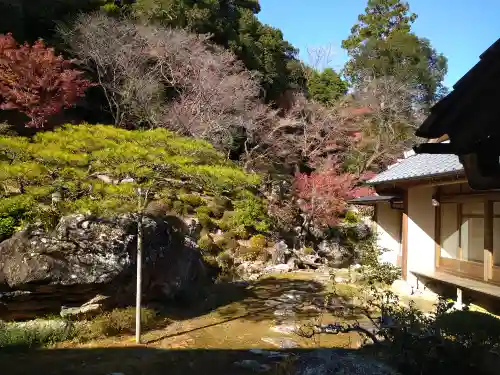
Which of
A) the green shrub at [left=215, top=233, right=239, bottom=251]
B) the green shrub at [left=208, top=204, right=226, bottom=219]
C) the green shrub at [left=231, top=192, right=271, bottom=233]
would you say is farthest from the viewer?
the green shrub at [left=208, top=204, right=226, bottom=219]

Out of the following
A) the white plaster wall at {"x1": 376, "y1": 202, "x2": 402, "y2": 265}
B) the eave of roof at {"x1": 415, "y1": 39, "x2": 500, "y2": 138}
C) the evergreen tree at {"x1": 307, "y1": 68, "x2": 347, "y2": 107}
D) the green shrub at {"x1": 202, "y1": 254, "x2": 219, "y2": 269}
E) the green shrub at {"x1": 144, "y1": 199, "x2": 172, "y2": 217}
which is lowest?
the green shrub at {"x1": 202, "y1": 254, "x2": 219, "y2": 269}

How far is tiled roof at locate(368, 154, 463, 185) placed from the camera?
7852mm

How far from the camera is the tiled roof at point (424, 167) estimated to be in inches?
309

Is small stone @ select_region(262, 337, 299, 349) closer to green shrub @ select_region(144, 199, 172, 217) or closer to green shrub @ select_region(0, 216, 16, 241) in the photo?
green shrub @ select_region(144, 199, 172, 217)

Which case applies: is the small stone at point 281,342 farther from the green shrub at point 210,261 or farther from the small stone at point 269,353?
the green shrub at point 210,261

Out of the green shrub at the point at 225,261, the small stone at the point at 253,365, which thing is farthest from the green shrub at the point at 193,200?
the small stone at the point at 253,365

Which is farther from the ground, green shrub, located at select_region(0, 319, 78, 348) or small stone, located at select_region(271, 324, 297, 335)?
green shrub, located at select_region(0, 319, 78, 348)

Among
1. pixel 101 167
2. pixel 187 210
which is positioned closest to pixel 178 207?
pixel 187 210

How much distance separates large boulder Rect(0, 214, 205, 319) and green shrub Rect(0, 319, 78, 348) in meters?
0.21

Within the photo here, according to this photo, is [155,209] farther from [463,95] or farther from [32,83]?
[463,95]

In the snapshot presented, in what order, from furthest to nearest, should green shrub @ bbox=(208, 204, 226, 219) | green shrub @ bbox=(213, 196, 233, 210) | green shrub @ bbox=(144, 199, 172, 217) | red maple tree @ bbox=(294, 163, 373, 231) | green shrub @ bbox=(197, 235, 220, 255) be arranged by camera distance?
red maple tree @ bbox=(294, 163, 373, 231), green shrub @ bbox=(213, 196, 233, 210), green shrub @ bbox=(208, 204, 226, 219), green shrub @ bbox=(197, 235, 220, 255), green shrub @ bbox=(144, 199, 172, 217)

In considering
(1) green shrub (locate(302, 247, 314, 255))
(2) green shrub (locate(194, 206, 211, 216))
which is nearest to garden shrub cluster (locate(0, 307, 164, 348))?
(2) green shrub (locate(194, 206, 211, 216))

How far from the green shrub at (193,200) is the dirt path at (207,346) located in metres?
7.12

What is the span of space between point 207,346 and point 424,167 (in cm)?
621
